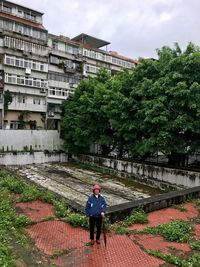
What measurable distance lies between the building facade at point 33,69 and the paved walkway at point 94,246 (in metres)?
25.5

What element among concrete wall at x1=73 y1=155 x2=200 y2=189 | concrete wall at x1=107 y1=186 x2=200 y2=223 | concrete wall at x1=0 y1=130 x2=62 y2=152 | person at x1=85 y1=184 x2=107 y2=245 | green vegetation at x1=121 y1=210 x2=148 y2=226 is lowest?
concrete wall at x1=73 y1=155 x2=200 y2=189

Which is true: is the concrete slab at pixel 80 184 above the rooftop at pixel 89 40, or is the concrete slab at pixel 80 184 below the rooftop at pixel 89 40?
below

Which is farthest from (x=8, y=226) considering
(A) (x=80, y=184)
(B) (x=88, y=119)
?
(B) (x=88, y=119)

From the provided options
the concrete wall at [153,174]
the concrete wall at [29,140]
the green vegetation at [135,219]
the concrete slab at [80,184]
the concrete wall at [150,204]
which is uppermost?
the concrete wall at [29,140]

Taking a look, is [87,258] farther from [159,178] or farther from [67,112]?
[67,112]

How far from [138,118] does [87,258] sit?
45.8 ft

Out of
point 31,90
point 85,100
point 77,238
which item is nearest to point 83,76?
point 31,90

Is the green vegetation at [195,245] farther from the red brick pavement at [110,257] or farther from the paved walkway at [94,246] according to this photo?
the red brick pavement at [110,257]

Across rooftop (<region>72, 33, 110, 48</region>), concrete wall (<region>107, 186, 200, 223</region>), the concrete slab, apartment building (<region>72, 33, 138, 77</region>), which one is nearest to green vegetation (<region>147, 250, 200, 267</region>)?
concrete wall (<region>107, 186, 200, 223</region>)

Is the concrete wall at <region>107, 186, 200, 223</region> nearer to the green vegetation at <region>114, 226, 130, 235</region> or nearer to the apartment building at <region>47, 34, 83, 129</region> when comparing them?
the green vegetation at <region>114, 226, 130, 235</region>

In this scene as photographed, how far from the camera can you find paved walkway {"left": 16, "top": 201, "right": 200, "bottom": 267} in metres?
5.28

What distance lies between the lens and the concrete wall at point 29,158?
24781mm

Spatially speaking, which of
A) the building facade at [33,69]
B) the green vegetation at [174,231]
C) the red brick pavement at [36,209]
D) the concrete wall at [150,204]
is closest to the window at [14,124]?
the building facade at [33,69]

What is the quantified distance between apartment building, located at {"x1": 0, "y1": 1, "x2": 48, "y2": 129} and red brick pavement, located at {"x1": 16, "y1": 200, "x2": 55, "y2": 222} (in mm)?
22678
